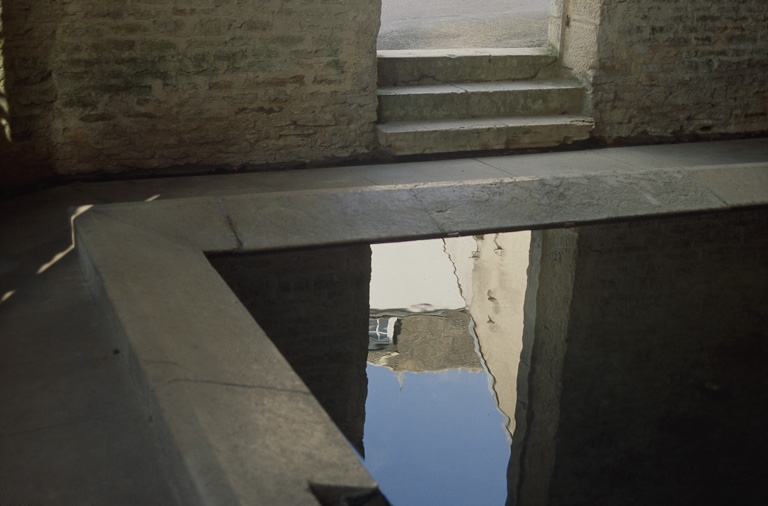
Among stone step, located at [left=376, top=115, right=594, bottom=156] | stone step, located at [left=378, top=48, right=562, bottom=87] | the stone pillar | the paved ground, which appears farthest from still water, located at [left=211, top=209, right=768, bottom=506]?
the paved ground

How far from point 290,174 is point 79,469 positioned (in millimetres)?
2833

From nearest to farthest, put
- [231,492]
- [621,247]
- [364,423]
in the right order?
1. [231,492]
2. [364,423]
3. [621,247]

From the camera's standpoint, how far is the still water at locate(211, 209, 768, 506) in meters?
2.03

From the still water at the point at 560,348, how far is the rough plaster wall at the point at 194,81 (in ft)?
4.53

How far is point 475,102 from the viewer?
5195mm

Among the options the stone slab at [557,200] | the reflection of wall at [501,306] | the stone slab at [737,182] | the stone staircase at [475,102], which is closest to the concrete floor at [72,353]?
the stone slab at [737,182]

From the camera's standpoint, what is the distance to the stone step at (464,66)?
526 centimetres

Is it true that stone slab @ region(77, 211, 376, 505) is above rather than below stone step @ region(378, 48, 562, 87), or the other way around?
below

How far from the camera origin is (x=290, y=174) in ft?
15.2

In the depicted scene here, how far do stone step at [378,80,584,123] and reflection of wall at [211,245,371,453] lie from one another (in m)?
1.67

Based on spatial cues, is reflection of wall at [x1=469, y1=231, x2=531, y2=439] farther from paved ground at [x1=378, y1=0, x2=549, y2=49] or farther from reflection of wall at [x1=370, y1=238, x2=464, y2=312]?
paved ground at [x1=378, y1=0, x2=549, y2=49]

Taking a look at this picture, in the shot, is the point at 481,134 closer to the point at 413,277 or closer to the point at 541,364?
the point at 413,277

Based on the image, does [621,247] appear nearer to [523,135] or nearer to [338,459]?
[523,135]

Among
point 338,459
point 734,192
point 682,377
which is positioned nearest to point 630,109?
point 734,192
